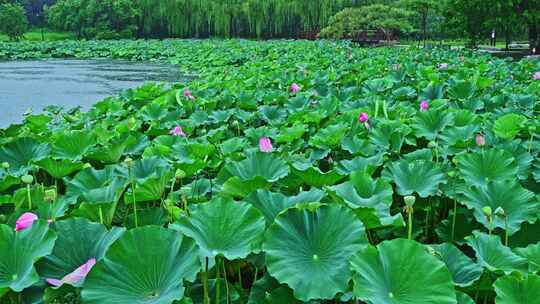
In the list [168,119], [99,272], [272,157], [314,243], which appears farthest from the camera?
[168,119]

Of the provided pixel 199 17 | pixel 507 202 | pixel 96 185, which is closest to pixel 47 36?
pixel 199 17

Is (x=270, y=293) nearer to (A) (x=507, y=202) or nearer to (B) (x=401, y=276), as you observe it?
(B) (x=401, y=276)

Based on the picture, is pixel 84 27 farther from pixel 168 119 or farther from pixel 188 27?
pixel 168 119

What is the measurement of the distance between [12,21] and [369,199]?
3602 cm

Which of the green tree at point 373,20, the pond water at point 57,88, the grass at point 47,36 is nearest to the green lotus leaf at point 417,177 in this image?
the pond water at point 57,88

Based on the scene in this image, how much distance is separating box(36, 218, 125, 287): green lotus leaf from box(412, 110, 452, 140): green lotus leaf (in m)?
1.52

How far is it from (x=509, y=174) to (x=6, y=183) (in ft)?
4.99

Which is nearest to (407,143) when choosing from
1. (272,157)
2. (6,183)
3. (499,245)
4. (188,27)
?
(272,157)

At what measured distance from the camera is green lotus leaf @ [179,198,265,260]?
953mm

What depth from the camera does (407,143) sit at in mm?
2156

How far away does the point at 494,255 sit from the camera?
104cm

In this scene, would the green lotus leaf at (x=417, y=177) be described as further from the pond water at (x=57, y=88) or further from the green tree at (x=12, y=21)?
the green tree at (x=12, y=21)

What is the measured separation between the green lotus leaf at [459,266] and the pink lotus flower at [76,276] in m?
0.65

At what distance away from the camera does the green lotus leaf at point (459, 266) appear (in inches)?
38.6
